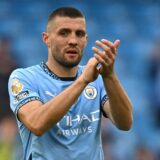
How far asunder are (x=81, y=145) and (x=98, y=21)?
8.48 m

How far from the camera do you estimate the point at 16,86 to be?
5.20 meters

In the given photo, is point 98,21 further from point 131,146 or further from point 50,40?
point 50,40

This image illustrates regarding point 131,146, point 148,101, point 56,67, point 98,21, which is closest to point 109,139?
point 131,146

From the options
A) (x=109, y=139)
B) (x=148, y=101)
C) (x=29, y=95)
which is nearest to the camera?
(x=29, y=95)

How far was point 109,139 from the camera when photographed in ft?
34.3

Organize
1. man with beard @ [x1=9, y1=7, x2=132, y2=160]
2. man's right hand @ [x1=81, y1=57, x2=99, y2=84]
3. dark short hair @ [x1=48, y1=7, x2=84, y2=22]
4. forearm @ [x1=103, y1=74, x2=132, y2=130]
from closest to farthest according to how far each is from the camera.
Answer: man's right hand @ [x1=81, y1=57, x2=99, y2=84] → forearm @ [x1=103, y1=74, x2=132, y2=130] → man with beard @ [x1=9, y1=7, x2=132, y2=160] → dark short hair @ [x1=48, y1=7, x2=84, y2=22]

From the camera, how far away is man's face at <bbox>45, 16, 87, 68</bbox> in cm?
513

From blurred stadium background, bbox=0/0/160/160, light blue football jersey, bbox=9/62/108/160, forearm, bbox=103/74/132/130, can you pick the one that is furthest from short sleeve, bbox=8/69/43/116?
blurred stadium background, bbox=0/0/160/160

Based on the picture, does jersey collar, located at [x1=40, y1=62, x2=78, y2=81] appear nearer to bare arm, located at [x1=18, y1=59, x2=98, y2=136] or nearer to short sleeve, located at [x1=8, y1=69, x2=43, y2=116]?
short sleeve, located at [x1=8, y1=69, x2=43, y2=116]

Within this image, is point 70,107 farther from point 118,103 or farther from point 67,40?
point 67,40

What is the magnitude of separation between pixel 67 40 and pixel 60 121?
583mm

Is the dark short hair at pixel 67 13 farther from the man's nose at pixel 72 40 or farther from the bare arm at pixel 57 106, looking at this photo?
the bare arm at pixel 57 106

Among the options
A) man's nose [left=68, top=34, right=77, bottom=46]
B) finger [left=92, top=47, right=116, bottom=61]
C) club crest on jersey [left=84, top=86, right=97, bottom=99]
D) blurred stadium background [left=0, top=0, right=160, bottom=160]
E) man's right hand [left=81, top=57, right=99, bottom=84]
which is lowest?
man's right hand [left=81, top=57, right=99, bottom=84]

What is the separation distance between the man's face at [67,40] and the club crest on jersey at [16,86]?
33 centimetres
